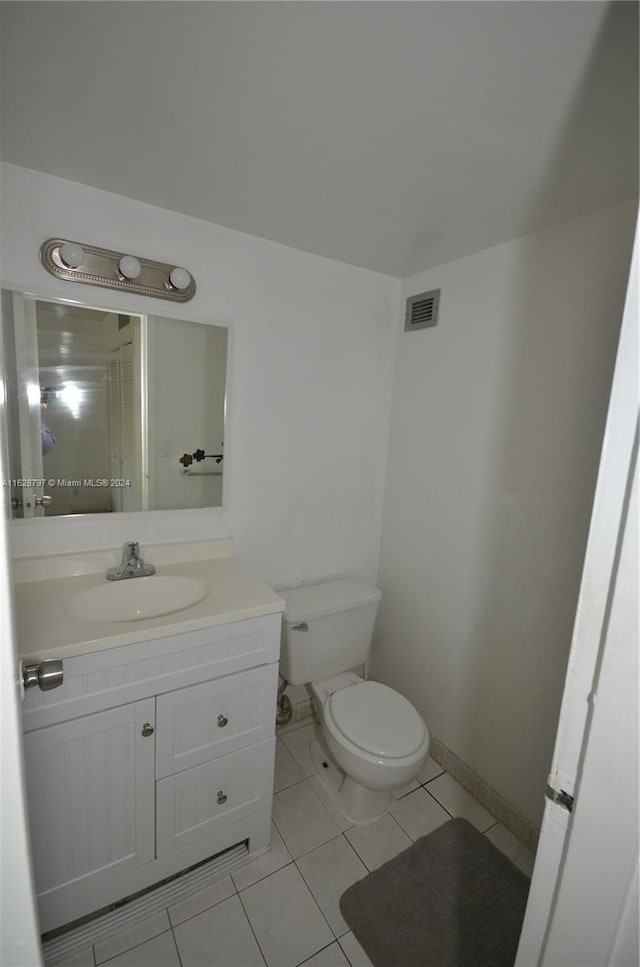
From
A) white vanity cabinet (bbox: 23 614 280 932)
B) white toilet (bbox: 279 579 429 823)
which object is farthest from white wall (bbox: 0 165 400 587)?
white vanity cabinet (bbox: 23 614 280 932)

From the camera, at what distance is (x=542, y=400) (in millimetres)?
1468

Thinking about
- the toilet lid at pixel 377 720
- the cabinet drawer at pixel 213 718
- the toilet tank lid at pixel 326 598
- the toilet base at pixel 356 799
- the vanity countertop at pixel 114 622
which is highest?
the vanity countertop at pixel 114 622

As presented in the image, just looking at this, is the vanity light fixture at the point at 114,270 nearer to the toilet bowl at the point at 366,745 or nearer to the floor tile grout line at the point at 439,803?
the toilet bowl at the point at 366,745

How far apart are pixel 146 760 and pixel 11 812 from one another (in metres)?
0.92

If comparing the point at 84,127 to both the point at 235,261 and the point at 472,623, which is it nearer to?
the point at 235,261

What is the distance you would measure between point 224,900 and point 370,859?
0.50m

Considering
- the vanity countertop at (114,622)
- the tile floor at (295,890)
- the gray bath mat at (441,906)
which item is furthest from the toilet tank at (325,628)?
the gray bath mat at (441,906)

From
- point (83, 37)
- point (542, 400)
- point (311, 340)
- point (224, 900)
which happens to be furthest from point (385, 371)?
point (224, 900)

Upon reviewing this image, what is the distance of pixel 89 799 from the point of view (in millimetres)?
1135

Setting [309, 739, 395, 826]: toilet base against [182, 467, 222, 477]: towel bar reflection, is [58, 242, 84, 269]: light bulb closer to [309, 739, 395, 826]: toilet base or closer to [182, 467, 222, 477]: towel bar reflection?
[182, 467, 222, 477]: towel bar reflection

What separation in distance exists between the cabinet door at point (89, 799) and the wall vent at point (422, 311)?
1772 mm

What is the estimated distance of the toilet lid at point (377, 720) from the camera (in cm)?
146

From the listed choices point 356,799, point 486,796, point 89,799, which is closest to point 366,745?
point 356,799

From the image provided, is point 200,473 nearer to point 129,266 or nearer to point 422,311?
point 129,266
